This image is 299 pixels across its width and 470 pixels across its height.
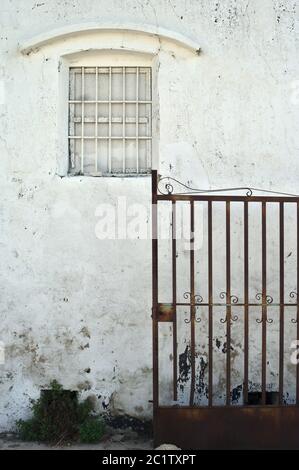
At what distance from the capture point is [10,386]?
17.9 feet

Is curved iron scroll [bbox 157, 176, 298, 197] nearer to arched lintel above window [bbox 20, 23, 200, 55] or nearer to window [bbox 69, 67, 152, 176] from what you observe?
window [bbox 69, 67, 152, 176]

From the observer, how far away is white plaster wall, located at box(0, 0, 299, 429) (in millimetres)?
5453

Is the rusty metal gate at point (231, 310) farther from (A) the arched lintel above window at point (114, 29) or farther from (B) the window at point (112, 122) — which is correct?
(A) the arched lintel above window at point (114, 29)

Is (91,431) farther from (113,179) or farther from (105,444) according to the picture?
(113,179)

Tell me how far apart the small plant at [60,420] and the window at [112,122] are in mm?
2129

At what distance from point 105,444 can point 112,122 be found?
2985 millimetres

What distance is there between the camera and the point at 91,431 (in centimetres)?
518

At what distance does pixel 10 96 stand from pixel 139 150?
132 centimetres

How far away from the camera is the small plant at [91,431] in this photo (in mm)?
5145

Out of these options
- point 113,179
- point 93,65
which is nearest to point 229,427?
point 113,179

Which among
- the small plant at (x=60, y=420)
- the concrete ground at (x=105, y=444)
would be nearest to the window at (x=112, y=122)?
the small plant at (x=60, y=420)

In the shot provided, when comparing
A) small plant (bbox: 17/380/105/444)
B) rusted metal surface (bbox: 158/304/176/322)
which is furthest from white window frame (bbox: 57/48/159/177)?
small plant (bbox: 17/380/105/444)

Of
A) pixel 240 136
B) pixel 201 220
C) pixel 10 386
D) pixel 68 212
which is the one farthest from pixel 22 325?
pixel 240 136
